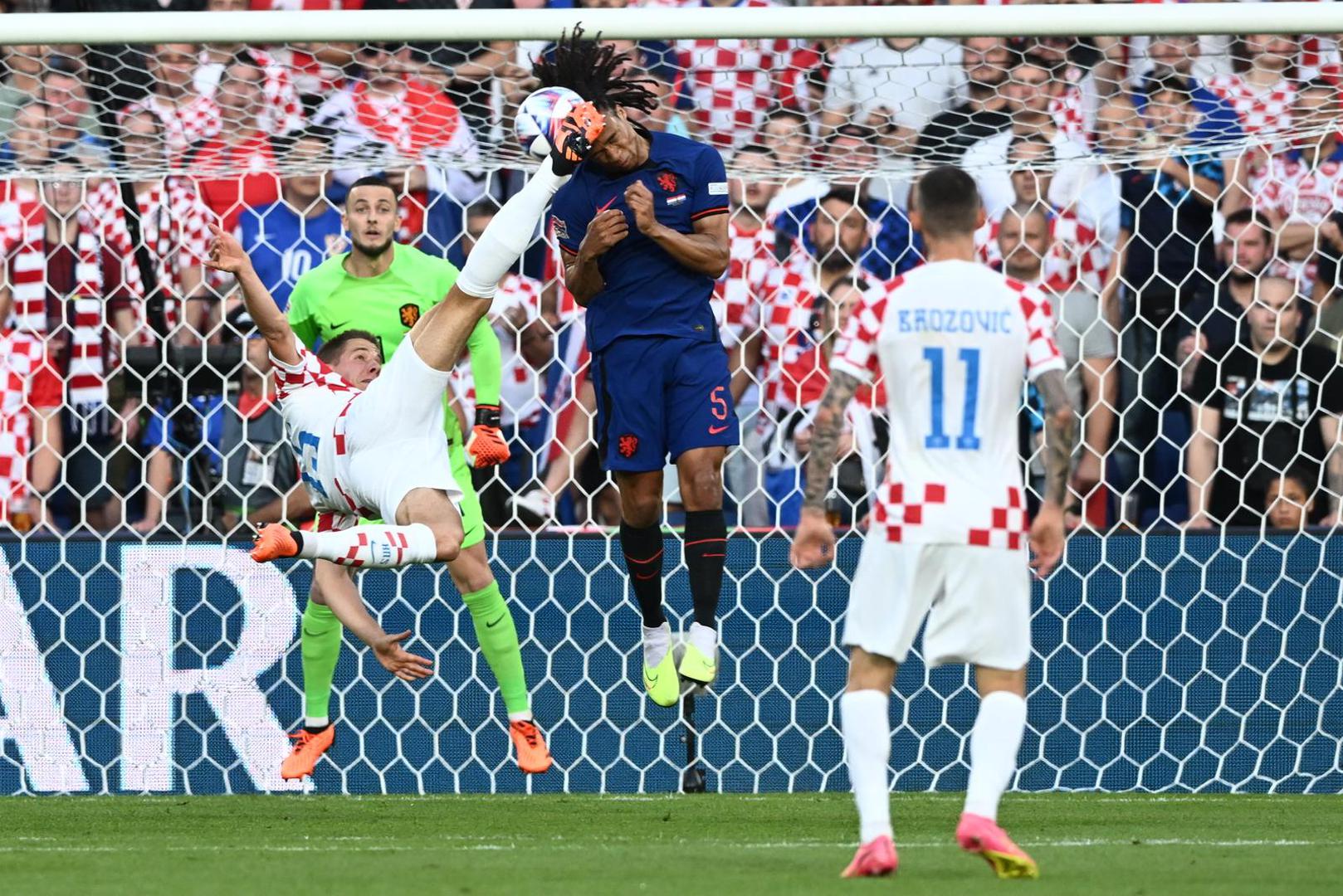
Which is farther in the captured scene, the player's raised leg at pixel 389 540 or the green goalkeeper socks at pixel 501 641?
the green goalkeeper socks at pixel 501 641

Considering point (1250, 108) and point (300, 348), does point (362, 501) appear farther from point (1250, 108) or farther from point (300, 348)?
point (1250, 108)

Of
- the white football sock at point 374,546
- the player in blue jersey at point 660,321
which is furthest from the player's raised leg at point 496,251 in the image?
the white football sock at point 374,546

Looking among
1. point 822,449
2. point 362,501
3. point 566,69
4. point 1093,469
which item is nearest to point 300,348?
point 362,501

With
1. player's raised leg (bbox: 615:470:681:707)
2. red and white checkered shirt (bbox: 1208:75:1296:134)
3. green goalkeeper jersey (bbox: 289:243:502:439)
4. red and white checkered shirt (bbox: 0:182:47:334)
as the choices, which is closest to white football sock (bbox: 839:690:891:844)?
player's raised leg (bbox: 615:470:681:707)

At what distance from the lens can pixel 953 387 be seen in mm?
4520

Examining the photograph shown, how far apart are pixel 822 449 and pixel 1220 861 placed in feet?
5.21

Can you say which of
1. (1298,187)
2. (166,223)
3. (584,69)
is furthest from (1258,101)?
(166,223)

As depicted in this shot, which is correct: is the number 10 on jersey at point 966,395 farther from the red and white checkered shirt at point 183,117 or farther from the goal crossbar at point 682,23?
the red and white checkered shirt at point 183,117

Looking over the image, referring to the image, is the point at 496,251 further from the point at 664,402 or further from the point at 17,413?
the point at 17,413

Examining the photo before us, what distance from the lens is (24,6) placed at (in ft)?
31.9

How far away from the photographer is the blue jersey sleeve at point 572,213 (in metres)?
6.96

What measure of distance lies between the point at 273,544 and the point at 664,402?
1.58 meters

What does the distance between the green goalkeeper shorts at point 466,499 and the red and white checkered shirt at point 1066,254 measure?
7.84ft

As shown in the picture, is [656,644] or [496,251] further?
[656,644]
